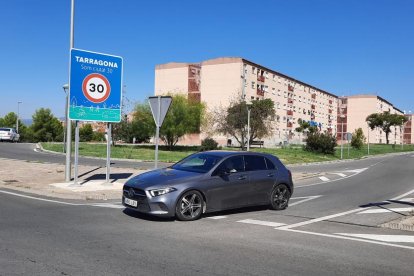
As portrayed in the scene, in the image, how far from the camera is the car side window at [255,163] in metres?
10.3

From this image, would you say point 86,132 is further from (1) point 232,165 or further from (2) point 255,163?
(1) point 232,165

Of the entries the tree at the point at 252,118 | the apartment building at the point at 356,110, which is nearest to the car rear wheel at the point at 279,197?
the tree at the point at 252,118

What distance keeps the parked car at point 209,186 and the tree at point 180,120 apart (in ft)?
117

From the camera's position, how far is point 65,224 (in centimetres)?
815

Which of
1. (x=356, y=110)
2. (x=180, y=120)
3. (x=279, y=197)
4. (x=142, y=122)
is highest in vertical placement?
(x=356, y=110)

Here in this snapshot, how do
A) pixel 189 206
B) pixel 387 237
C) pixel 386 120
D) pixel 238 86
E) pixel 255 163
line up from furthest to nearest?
pixel 386 120 < pixel 238 86 < pixel 255 163 < pixel 189 206 < pixel 387 237

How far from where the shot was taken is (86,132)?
69.4 metres

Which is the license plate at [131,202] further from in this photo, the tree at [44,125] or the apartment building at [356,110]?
the apartment building at [356,110]

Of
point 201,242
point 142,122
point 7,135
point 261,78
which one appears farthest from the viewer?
point 261,78

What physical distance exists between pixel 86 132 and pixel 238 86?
25.3 metres

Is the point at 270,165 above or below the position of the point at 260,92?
below

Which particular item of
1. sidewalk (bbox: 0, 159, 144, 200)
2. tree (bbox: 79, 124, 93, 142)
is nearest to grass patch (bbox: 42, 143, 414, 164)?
sidewalk (bbox: 0, 159, 144, 200)

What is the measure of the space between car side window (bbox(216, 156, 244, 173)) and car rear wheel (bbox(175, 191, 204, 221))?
2.75ft

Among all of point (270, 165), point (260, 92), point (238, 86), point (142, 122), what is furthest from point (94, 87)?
point (260, 92)
